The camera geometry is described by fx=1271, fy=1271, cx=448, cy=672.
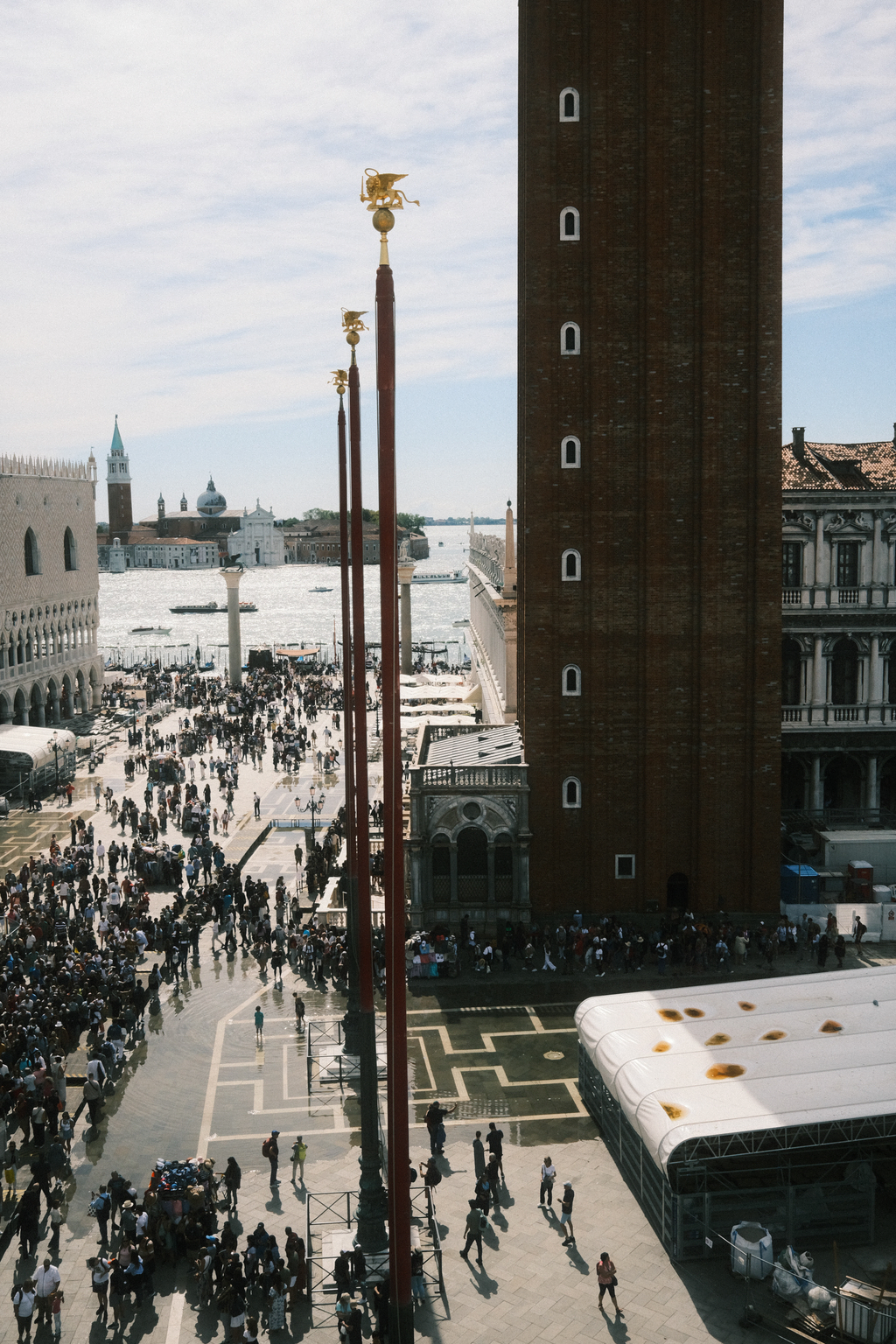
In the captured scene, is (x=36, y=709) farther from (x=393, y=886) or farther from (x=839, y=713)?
(x=393, y=886)

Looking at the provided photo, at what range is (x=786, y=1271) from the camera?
20406 millimetres

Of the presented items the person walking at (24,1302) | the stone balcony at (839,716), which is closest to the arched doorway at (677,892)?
the stone balcony at (839,716)

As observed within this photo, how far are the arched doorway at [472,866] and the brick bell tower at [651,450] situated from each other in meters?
1.87

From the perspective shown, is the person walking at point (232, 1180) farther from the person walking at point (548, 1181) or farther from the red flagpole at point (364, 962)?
the person walking at point (548, 1181)

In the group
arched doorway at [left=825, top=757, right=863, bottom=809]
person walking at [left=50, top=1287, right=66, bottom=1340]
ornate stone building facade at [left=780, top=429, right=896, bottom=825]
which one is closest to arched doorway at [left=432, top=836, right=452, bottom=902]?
ornate stone building facade at [left=780, top=429, right=896, bottom=825]

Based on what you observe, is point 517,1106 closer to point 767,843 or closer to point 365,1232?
point 365,1232

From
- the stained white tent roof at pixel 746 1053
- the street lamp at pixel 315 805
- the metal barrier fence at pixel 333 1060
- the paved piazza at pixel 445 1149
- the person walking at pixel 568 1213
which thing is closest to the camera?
the paved piazza at pixel 445 1149

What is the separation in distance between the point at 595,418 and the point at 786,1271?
25.1 metres

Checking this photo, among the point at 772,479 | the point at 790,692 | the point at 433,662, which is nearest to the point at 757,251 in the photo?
the point at 772,479

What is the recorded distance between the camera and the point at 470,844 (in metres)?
39.8

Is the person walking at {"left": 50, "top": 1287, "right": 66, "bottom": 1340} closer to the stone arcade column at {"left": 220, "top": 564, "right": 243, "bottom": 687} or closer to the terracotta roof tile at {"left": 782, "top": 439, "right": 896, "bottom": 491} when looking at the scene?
the terracotta roof tile at {"left": 782, "top": 439, "right": 896, "bottom": 491}

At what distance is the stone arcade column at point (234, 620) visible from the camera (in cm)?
9606

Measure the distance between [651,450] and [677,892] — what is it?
13790mm

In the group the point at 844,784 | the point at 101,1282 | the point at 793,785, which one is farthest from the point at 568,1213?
the point at 844,784
